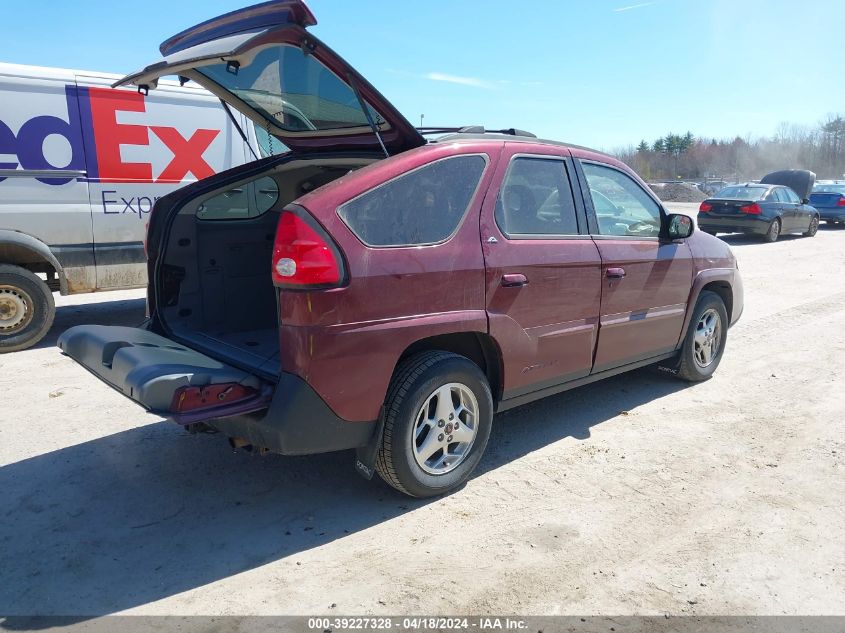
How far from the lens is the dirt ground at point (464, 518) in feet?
9.16

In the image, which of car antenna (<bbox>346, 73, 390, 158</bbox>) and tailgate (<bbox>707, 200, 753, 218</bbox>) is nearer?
car antenna (<bbox>346, 73, 390, 158</bbox>)

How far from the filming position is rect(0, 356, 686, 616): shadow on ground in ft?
9.36

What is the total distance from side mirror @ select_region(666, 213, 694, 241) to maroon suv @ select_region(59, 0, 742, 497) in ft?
0.04

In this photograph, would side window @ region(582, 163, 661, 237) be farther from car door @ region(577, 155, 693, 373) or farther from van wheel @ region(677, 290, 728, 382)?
van wheel @ region(677, 290, 728, 382)

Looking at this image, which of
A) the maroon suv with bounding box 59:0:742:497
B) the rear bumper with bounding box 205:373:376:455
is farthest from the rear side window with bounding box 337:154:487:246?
the rear bumper with bounding box 205:373:376:455

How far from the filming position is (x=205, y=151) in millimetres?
7441

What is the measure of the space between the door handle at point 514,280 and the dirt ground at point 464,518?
1111 mm

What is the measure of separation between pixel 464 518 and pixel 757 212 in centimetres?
1571

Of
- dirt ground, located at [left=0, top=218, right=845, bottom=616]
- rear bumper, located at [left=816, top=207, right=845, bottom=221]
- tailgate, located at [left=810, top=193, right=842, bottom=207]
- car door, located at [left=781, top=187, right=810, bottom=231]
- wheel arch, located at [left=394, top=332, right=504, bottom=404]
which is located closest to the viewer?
dirt ground, located at [left=0, top=218, right=845, bottom=616]

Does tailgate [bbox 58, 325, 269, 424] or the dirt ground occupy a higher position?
tailgate [bbox 58, 325, 269, 424]

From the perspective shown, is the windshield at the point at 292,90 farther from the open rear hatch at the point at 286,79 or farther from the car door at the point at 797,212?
the car door at the point at 797,212

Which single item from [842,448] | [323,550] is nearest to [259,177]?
[323,550]

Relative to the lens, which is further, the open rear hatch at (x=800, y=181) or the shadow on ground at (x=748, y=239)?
the open rear hatch at (x=800, y=181)

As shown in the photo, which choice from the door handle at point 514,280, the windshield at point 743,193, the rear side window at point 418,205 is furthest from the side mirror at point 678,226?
the windshield at point 743,193
